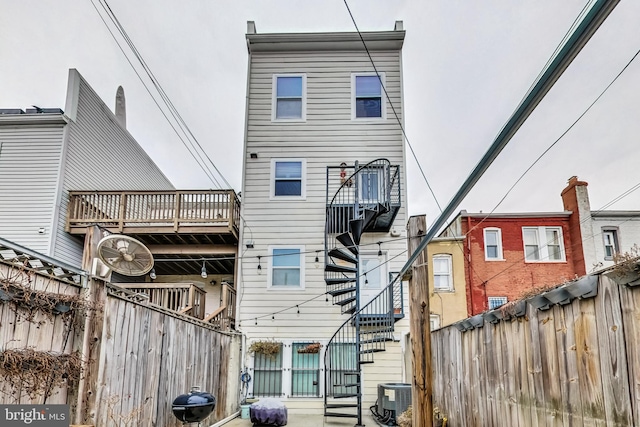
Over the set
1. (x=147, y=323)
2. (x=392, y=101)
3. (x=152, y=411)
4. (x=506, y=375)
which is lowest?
(x=152, y=411)

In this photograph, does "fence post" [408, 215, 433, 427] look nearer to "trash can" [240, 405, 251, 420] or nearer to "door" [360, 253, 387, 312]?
"trash can" [240, 405, 251, 420]

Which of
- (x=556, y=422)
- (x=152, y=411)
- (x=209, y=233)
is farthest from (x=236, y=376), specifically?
(x=556, y=422)

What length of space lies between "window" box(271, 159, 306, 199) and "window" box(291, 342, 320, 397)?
316 cm

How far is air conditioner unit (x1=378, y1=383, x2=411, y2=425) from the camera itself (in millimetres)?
7340

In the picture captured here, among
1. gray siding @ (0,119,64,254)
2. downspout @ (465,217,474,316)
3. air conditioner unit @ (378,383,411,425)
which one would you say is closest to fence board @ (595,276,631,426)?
air conditioner unit @ (378,383,411,425)

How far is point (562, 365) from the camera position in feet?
8.96

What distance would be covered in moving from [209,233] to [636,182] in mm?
7366

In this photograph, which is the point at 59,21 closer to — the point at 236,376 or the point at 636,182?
the point at 236,376

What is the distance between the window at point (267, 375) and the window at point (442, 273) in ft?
24.0

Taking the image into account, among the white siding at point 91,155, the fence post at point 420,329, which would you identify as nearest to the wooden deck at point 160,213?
the white siding at point 91,155

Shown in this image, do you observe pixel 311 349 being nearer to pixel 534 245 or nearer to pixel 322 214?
pixel 322 214

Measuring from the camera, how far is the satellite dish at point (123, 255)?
4.48 metres

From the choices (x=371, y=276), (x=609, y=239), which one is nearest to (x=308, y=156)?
(x=371, y=276)

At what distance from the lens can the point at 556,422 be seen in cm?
277
